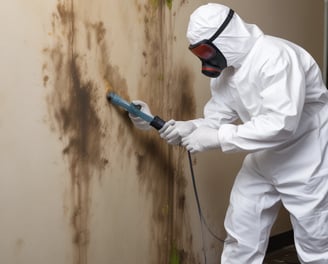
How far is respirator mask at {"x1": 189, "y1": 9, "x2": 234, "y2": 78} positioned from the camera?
4.90ft

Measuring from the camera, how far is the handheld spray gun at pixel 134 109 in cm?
166

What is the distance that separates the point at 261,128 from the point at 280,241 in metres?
1.37

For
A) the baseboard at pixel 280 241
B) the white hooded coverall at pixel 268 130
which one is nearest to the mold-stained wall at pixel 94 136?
the white hooded coverall at pixel 268 130

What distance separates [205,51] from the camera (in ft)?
4.99

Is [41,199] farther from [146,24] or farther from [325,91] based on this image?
[325,91]

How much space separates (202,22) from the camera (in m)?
1.49

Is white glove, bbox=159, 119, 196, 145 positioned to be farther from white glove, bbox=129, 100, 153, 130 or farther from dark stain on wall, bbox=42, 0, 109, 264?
dark stain on wall, bbox=42, 0, 109, 264

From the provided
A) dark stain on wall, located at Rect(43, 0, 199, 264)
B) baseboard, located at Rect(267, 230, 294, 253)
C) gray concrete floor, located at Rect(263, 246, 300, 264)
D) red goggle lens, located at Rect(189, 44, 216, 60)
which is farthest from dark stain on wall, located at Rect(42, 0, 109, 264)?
baseboard, located at Rect(267, 230, 294, 253)

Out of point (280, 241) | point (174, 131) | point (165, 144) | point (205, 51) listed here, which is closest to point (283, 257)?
point (280, 241)

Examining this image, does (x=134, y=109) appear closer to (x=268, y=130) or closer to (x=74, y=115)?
(x=74, y=115)

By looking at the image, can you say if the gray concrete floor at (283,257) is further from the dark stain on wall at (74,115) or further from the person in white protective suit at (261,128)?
the dark stain on wall at (74,115)

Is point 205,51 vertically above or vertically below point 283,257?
above

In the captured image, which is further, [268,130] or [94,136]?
[94,136]

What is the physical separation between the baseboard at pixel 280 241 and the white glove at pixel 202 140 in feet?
3.86
